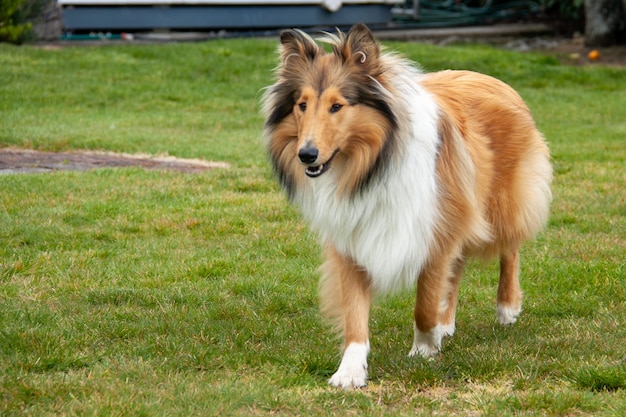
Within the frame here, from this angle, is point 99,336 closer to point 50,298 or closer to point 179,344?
point 179,344

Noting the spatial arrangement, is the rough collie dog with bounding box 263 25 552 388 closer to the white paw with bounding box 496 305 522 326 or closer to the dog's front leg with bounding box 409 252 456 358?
the dog's front leg with bounding box 409 252 456 358

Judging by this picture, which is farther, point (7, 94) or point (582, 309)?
point (7, 94)

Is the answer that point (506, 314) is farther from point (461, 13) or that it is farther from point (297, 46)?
point (461, 13)

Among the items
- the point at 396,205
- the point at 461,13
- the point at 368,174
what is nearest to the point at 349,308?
the point at 396,205

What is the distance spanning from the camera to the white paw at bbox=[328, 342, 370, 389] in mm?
4742

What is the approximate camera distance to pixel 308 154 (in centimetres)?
461

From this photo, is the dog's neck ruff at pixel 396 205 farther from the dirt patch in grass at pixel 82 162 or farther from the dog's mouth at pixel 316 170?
the dirt patch in grass at pixel 82 162

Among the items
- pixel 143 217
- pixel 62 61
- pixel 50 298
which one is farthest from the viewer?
pixel 62 61

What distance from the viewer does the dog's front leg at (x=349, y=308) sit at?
15.7 ft

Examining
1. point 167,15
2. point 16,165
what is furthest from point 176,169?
point 167,15

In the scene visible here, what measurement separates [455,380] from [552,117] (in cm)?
1144

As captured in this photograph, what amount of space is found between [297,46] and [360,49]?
1.14 ft

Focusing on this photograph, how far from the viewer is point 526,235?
6.03 metres

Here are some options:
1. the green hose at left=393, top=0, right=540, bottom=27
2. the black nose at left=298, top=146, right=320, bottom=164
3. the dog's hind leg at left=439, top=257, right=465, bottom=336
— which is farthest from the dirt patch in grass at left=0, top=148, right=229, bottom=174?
the green hose at left=393, top=0, right=540, bottom=27
